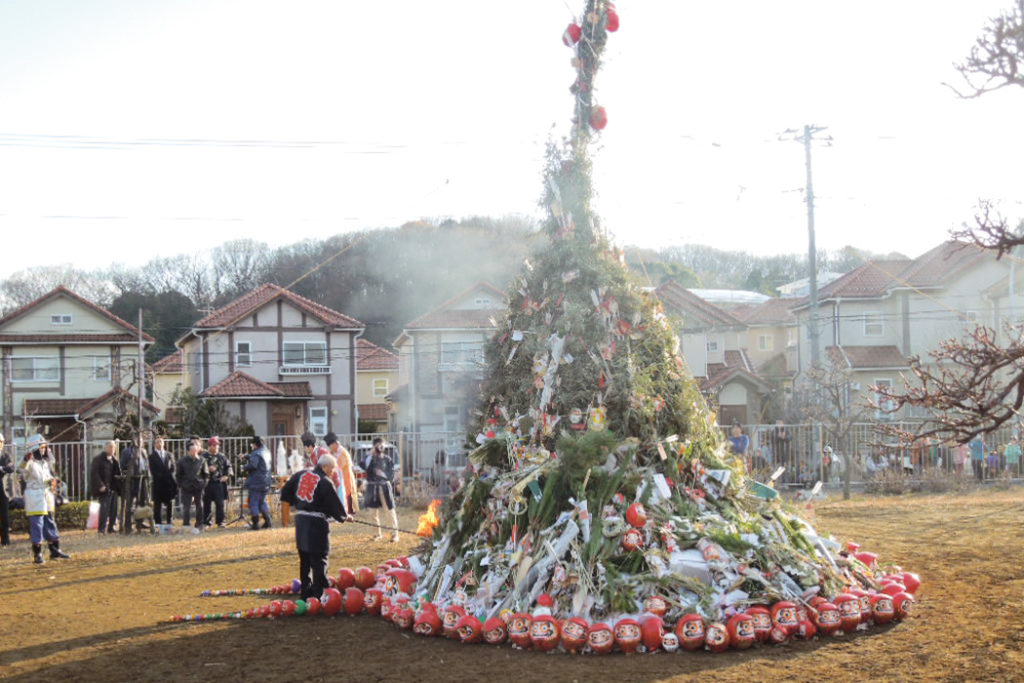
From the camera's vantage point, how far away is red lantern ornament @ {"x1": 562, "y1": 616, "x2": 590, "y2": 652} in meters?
7.84

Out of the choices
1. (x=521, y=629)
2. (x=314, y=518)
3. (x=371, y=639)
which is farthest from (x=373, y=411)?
(x=521, y=629)

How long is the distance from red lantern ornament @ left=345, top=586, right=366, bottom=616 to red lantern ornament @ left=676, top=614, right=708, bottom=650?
372 centimetres

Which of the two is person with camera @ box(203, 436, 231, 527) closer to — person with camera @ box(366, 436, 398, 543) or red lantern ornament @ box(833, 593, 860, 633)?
person with camera @ box(366, 436, 398, 543)

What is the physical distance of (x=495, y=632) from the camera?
8312mm

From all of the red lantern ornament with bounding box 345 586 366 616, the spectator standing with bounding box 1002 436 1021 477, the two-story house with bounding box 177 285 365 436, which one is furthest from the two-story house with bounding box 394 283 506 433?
the red lantern ornament with bounding box 345 586 366 616

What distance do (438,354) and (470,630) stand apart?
31709mm

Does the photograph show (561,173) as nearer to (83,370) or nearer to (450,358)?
(450,358)

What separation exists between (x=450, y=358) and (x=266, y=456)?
72.8 ft

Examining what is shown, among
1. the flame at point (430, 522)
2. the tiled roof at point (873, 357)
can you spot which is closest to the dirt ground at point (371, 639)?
the flame at point (430, 522)

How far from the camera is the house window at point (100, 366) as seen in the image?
1752 inches

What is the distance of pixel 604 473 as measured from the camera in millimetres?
9062

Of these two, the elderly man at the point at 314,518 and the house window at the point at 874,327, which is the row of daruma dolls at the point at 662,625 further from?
the house window at the point at 874,327

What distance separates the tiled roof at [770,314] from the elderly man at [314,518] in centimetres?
4216

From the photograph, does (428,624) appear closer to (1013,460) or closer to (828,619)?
(828,619)
